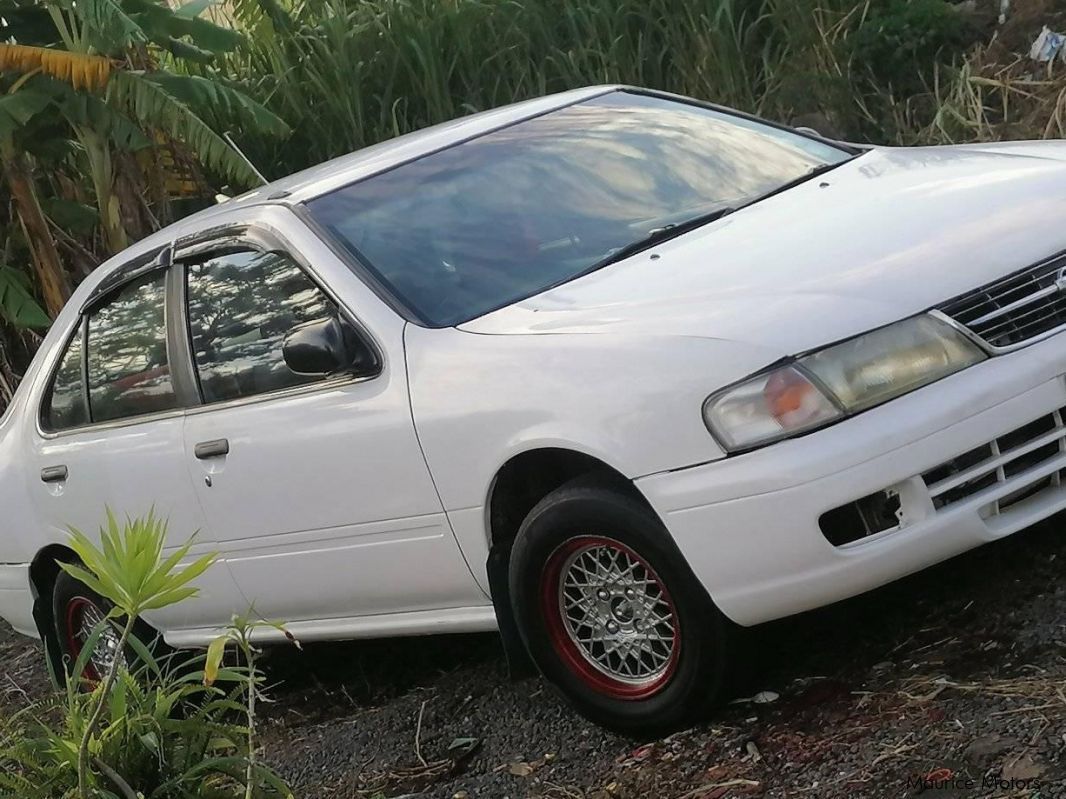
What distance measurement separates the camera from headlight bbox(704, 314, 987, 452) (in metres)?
3.63

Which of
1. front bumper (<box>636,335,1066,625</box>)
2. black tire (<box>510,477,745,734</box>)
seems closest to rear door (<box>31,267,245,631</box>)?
black tire (<box>510,477,745,734</box>)

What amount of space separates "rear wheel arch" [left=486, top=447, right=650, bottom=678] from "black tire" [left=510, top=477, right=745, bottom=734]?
0.27ft

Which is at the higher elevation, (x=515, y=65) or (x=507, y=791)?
(x=515, y=65)

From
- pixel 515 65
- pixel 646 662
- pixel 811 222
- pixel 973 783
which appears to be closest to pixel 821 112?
pixel 515 65

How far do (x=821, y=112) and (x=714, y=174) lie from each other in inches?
184

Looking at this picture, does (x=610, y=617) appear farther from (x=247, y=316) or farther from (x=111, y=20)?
(x=111, y=20)

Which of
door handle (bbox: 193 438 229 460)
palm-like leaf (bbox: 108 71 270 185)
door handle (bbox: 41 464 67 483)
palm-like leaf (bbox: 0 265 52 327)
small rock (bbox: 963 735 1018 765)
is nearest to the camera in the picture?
small rock (bbox: 963 735 1018 765)

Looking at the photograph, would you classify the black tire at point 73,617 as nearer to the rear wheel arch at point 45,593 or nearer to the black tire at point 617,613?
the rear wheel arch at point 45,593

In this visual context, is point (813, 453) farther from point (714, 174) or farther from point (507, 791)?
point (714, 174)

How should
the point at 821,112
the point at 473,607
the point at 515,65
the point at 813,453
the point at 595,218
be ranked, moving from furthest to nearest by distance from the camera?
the point at 515,65, the point at 821,112, the point at 595,218, the point at 473,607, the point at 813,453

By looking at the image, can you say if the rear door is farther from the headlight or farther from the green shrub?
the headlight

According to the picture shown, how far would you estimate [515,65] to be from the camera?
418 inches

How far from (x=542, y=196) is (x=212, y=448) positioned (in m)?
1.33

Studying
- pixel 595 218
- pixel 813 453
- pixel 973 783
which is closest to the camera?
pixel 973 783
